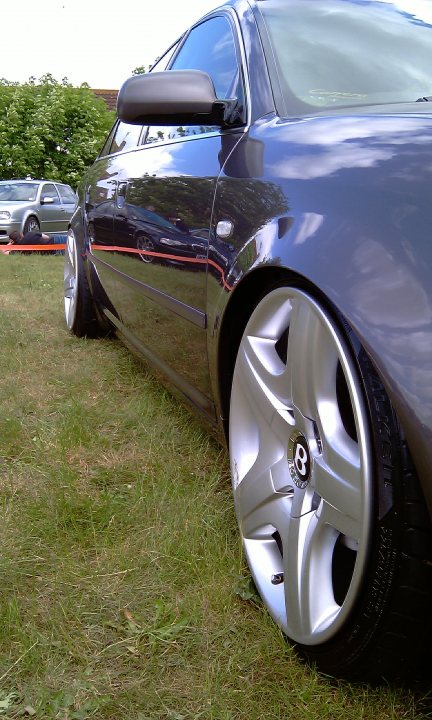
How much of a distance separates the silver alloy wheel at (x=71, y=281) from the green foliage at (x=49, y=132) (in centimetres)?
1877

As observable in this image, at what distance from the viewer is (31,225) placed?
49.2 ft

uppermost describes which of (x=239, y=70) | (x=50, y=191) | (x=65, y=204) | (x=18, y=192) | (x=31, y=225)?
(x=239, y=70)

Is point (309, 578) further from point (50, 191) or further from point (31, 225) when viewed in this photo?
point (50, 191)

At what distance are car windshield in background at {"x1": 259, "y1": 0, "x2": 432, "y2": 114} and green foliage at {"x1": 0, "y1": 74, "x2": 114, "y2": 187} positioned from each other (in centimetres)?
2102

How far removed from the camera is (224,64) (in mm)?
2490

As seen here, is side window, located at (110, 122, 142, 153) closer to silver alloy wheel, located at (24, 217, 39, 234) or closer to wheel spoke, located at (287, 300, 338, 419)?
wheel spoke, located at (287, 300, 338, 419)

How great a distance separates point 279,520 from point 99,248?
231cm

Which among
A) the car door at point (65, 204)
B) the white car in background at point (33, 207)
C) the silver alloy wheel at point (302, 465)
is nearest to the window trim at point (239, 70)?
the silver alloy wheel at point (302, 465)

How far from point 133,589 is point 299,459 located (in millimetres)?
586

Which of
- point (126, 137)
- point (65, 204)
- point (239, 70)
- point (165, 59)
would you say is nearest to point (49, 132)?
point (65, 204)

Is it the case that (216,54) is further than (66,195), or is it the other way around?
(66,195)

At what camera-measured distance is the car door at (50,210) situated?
15289mm

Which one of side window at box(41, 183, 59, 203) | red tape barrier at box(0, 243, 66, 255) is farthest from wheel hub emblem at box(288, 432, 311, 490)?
side window at box(41, 183, 59, 203)

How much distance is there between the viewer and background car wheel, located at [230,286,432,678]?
47.3 inches
